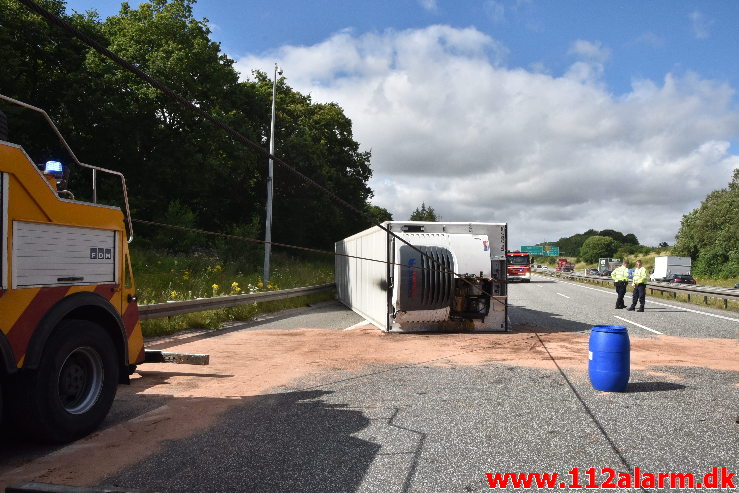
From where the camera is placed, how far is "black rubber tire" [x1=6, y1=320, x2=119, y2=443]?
168 inches

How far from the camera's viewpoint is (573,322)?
607 inches

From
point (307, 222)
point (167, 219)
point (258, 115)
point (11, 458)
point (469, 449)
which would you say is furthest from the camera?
point (307, 222)

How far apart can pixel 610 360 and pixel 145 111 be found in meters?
26.4

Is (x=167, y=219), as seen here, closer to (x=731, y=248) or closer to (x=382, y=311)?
(x=382, y=311)

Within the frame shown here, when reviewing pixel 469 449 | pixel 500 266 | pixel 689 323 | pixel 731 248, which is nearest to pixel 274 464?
pixel 469 449

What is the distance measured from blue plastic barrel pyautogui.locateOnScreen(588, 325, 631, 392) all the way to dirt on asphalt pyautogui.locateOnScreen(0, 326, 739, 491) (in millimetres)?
1408

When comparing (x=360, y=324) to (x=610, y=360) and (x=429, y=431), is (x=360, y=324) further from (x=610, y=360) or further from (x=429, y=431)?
(x=429, y=431)

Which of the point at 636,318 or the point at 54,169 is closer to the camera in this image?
the point at 54,169

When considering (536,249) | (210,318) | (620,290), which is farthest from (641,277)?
(536,249)

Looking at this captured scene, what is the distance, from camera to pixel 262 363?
8.77 meters

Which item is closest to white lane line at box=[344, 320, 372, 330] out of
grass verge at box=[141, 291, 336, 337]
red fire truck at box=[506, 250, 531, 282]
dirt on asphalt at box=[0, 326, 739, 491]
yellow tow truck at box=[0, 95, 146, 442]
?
dirt on asphalt at box=[0, 326, 739, 491]

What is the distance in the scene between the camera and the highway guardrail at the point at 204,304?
1063 cm

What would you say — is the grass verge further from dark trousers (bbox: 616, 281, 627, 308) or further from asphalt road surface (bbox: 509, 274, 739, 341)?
dark trousers (bbox: 616, 281, 627, 308)

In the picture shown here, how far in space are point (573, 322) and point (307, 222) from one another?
30.7m
